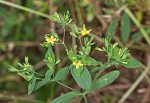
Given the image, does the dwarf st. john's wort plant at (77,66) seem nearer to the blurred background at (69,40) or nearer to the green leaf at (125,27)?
the green leaf at (125,27)

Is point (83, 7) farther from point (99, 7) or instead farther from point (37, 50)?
point (37, 50)

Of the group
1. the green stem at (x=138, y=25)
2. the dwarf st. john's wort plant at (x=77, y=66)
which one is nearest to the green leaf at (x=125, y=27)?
the green stem at (x=138, y=25)

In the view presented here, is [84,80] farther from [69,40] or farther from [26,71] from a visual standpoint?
[69,40]

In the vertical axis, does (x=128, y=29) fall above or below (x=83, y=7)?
below

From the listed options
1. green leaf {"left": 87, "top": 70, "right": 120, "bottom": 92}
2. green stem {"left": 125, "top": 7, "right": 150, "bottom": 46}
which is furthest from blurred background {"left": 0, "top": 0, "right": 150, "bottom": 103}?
green leaf {"left": 87, "top": 70, "right": 120, "bottom": 92}

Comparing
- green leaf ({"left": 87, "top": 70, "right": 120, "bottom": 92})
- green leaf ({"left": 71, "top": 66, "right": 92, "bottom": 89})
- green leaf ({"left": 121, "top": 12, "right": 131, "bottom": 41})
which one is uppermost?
green leaf ({"left": 121, "top": 12, "right": 131, "bottom": 41})

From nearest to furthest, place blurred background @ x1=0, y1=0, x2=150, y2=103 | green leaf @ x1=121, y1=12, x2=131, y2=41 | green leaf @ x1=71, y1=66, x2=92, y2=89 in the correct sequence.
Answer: green leaf @ x1=71, y1=66, x2=92, y2=89, green leaf @ x1=121, y1=12, x2=131, y2=41, blurred background @ x1=0, y1=0, x2=150, y2=103

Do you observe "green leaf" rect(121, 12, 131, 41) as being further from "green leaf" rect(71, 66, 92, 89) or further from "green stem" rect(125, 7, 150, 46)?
"green leaf" rect(71, 66, 92, 89)

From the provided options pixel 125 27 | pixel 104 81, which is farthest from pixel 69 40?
pixel 104 81

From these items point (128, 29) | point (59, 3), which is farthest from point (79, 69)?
point (59, 3)
